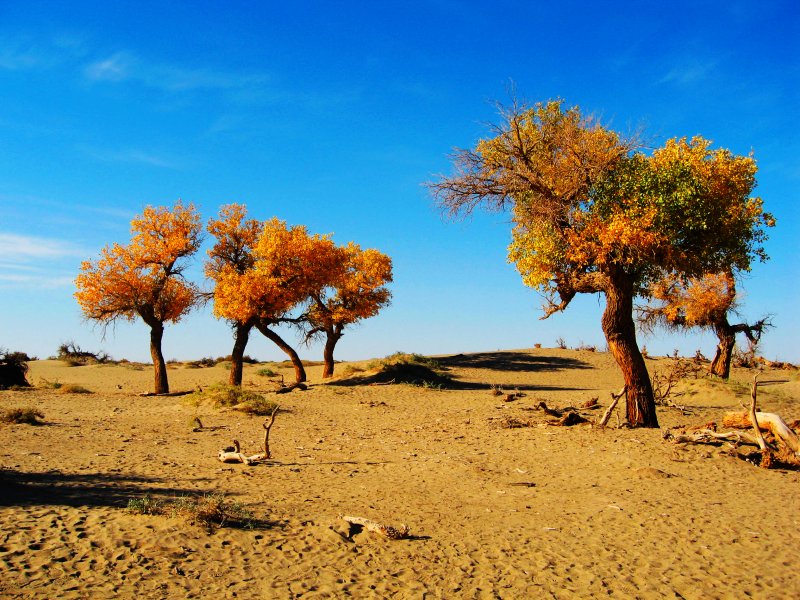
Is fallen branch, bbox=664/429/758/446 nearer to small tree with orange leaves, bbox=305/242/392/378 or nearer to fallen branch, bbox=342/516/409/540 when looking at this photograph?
fallen branch, bbox=342/516/409/540

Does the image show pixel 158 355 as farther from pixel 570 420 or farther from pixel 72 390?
pixel 570 420

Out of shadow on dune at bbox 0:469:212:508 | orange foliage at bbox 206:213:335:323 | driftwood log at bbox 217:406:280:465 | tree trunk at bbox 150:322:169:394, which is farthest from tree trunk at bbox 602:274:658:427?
tree trunk at bbox 150:322:169:394

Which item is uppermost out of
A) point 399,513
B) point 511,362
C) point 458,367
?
point 511,362

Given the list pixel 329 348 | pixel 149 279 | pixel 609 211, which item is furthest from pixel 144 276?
pixel 609 211

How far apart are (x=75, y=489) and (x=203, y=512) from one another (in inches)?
124

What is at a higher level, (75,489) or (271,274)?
(271,274)

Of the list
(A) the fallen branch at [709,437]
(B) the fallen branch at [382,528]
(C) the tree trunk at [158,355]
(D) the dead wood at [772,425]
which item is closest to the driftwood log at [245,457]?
(B) the fallen branch at [382,528]

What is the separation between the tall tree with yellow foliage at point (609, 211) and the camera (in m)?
15.9

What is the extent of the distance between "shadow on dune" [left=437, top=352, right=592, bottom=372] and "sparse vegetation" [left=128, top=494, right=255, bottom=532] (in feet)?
113

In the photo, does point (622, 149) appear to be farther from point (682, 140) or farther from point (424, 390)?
point (424, 390)

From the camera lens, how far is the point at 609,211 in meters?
16.3

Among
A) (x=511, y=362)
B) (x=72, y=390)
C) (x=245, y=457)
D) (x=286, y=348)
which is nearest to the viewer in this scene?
(x=245, y=457)

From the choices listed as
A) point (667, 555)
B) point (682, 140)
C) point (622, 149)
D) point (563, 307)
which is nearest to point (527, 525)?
point (667, 555)

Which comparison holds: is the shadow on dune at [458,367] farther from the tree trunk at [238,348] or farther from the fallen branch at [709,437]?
the fallen branch at [709,437]
